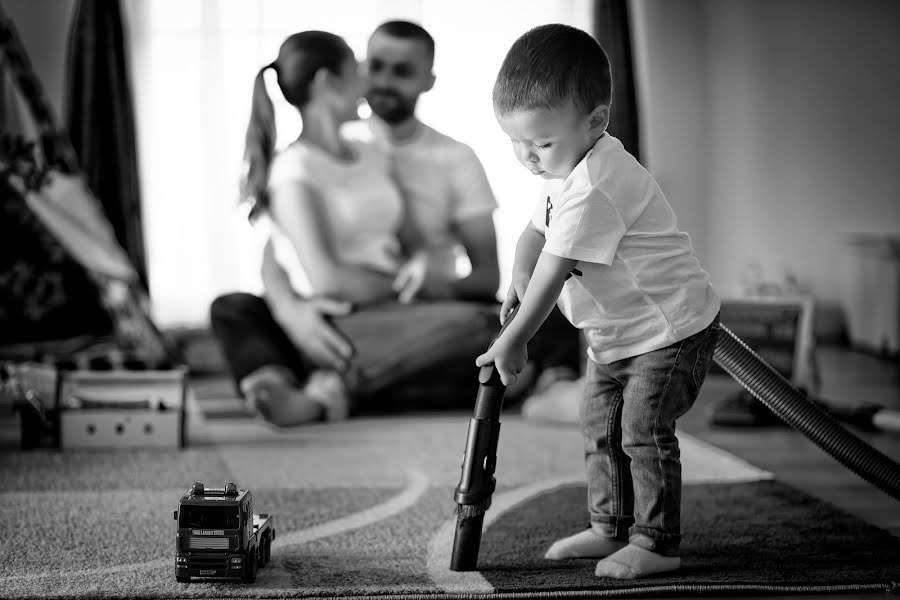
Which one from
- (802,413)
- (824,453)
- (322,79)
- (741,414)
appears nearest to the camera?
(802,413)

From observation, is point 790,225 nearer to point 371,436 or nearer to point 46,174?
point 371,436

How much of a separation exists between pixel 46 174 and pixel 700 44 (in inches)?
108

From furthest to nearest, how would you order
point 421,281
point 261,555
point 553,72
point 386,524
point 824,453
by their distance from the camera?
point 421,281
point 824,453
point 386,524
point 261,555
point 553,72

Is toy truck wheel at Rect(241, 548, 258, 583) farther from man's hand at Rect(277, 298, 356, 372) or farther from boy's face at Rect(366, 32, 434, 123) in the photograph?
boy's face at Rect(366, 32, 434, 123)

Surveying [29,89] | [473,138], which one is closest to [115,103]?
[29,89]

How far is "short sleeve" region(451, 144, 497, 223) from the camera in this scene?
272cm

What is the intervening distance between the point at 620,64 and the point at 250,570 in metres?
2.98

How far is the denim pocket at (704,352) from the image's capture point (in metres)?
1.30

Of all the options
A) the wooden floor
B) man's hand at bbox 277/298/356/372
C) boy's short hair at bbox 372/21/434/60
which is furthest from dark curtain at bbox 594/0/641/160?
man's hand at bbox 277/298/356/372

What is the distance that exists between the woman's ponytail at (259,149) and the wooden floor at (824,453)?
1.15 metres

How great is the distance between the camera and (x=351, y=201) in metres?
2.59

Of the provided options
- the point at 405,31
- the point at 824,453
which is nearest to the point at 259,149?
the point at 405,31

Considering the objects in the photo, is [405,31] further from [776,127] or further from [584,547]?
[776,127]

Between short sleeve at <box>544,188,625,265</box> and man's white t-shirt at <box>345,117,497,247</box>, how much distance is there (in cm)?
151
